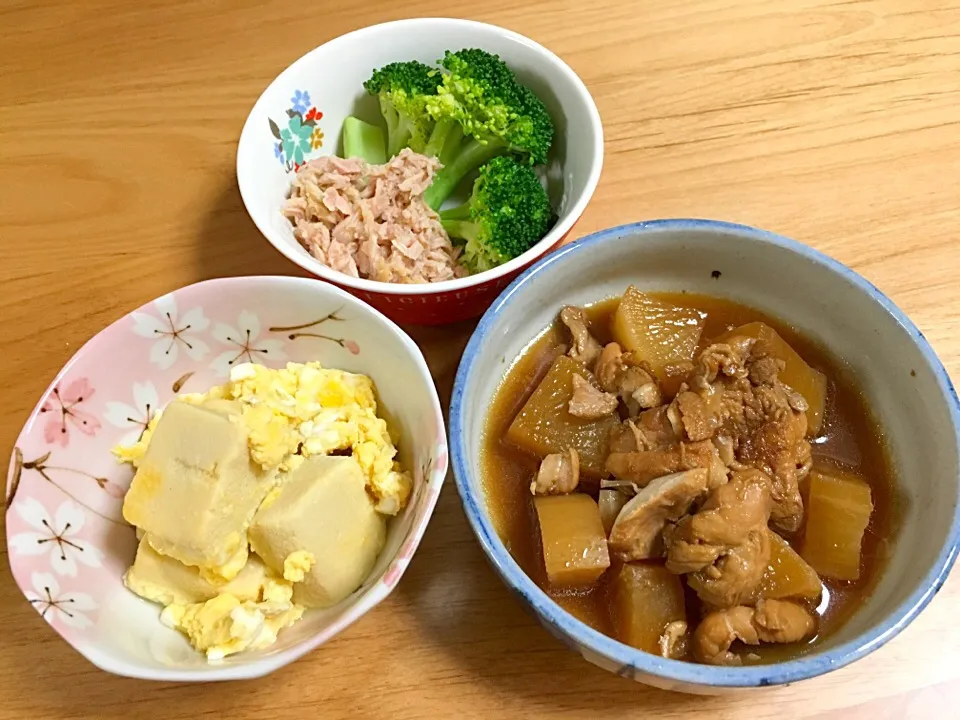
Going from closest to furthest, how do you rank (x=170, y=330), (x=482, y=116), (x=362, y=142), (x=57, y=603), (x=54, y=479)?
(x=57, y=603)
(x=54, y=479)
(x=170, y=330)
(x=482, y=116)
(x=362, y=142)

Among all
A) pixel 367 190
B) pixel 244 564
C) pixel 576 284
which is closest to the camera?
pixel 244 564

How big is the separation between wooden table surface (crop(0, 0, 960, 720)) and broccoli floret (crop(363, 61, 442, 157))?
41 cm

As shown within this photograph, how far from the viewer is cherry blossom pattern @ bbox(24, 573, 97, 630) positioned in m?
1.10

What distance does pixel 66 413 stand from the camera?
127 cm

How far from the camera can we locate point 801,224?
1.79 m

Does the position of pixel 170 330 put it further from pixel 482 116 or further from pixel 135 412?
pixel 482 116

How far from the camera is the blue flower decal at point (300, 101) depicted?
1.68 metres

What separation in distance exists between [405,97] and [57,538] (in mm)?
1095

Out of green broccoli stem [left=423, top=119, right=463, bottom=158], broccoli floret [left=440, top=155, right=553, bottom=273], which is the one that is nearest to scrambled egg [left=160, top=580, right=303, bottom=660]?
broccoli floret [left=440, top=155, right=553, bottom=273]

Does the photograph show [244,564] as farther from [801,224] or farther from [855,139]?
[855,139]


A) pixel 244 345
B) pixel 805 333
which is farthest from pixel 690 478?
pixel 244 345

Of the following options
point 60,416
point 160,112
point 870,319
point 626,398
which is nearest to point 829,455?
point 870,319

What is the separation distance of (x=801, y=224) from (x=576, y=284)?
652mm

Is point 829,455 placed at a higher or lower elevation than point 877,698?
higher
